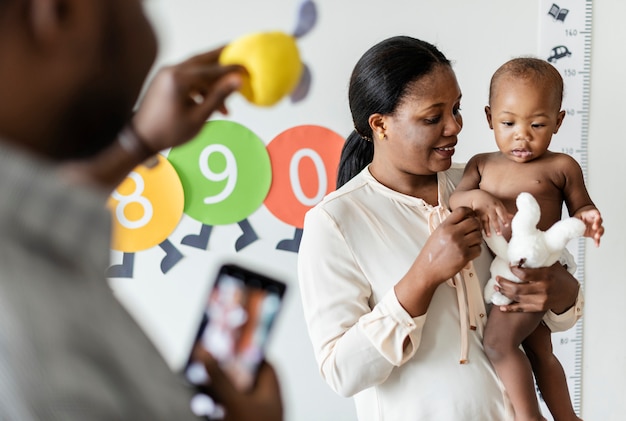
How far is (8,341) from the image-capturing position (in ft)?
0.89

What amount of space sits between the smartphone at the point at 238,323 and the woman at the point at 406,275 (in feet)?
2.04

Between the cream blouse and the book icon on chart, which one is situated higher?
the book icon on chart

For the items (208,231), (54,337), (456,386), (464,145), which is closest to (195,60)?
(54,337)

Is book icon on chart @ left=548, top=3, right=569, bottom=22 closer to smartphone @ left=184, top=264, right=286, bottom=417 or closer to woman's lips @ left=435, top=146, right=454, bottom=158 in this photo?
woman's lips @ left=435, top=146, right=454, bottom=158

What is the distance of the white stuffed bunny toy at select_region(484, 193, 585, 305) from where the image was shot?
1114 millimetres

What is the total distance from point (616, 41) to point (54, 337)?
6.57 feet

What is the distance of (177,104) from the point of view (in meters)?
0.43

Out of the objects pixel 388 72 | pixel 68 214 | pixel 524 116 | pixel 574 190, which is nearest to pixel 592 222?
pixel 574 190

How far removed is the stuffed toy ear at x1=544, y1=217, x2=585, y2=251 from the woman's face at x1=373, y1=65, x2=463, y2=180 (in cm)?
21

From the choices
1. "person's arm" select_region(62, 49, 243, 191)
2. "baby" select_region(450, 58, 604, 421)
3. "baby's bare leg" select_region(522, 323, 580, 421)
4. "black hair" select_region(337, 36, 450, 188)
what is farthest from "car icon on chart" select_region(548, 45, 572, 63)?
"person's arm" select_region(62, 49, 243, 191)

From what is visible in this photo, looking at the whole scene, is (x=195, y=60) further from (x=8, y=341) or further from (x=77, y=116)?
(x=8, y=341)

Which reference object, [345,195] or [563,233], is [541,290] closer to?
[563,233]

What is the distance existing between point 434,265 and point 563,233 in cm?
23

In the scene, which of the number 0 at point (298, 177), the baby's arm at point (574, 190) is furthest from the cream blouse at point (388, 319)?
the number 0 at point (298, 177)
